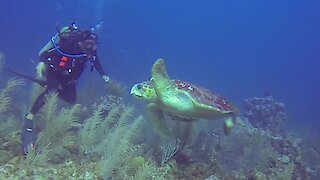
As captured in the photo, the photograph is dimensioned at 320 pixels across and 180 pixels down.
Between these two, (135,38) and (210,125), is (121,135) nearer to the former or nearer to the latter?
(210,125)

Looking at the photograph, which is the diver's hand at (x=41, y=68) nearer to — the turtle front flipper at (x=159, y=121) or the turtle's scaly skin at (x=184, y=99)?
the turtle front flipper at (x=159, y=121)

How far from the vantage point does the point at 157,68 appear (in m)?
4.90

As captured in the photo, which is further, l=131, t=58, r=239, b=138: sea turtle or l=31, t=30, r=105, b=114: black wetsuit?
l=31, t=30, r=105, b=114: black wetsuit

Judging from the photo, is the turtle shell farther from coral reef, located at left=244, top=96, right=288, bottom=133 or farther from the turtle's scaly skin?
coral reef, located at left=244, top=96, right=288, bottom=133

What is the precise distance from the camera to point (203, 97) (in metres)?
5.39

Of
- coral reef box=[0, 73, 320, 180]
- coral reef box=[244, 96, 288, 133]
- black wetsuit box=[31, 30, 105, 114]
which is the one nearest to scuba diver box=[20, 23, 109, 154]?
black wetsuit box=[31, 30, 105, 114]

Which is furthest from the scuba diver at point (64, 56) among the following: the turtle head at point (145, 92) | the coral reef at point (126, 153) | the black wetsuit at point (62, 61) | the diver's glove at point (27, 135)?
the turtle head at point (145, 92)

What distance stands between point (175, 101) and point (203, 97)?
0.57m

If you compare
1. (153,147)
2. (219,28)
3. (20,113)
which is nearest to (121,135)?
(153,147)

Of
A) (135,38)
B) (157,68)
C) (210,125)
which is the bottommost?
(157,68)

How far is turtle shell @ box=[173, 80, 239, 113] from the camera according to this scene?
5.29 m

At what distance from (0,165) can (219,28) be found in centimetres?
13958

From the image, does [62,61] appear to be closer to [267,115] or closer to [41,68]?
[41,68]

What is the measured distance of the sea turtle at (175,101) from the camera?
496cm
